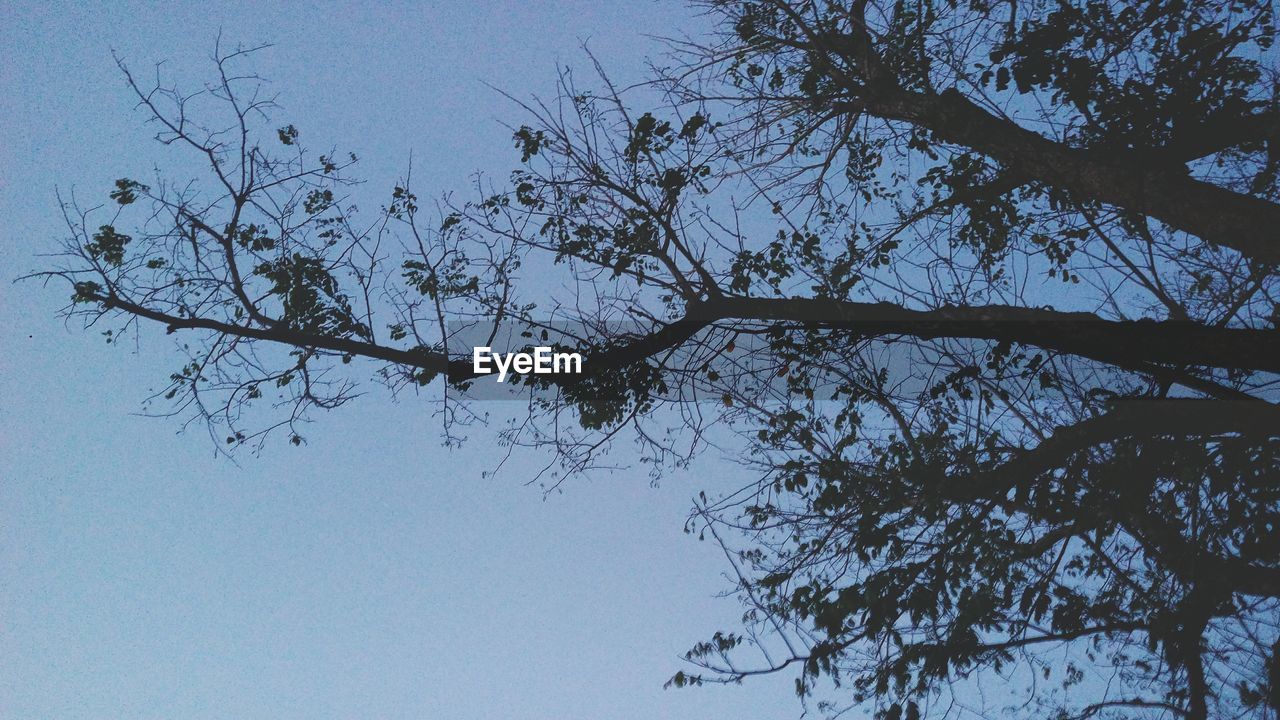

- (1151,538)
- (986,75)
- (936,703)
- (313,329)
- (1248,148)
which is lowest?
(936,703)

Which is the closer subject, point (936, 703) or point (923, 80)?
point (936, 703)

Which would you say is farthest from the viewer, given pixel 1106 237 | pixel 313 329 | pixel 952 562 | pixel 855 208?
pixel 855 208

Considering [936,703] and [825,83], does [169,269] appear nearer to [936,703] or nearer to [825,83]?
[825,83]

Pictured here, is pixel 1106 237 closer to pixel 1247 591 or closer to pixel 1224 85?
pixel 1224 85

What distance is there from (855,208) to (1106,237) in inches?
66.8

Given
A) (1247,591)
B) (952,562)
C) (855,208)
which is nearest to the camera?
(1247,591)

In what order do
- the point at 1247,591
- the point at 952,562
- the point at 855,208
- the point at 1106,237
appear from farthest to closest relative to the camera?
the point at 855,208 → the point at 1106,237 → the point at 952,562 → the point at 1247,591

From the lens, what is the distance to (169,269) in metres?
6.43

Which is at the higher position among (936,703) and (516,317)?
(516,317)

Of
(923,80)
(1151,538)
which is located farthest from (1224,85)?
(1151,538)

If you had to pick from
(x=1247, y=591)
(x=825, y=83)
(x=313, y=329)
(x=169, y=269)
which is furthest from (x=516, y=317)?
(x=1247, y=591)

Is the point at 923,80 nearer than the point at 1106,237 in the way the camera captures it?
No

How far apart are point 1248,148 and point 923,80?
2.04m

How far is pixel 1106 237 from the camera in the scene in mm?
5832
